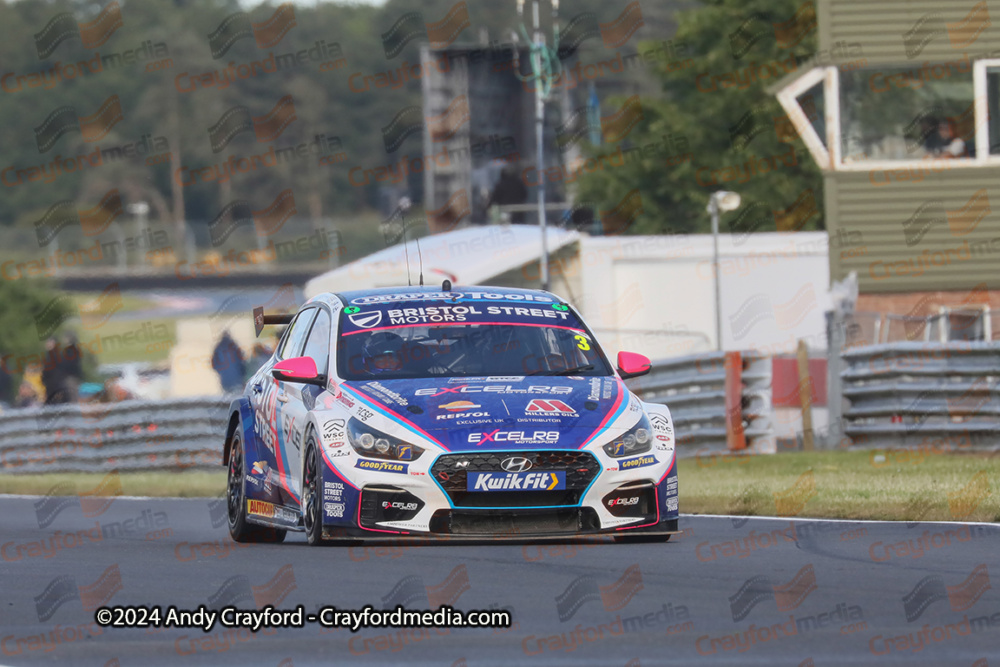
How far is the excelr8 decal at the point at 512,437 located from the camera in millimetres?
9492

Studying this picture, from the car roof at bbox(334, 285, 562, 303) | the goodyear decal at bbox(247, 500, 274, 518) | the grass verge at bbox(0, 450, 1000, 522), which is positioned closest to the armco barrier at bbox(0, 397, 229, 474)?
the grass verge at bbox(0, 450, 1000, 522)

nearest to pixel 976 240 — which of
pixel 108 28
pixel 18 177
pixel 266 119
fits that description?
pixel 18 177

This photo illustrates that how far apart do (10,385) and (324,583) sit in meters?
24.2

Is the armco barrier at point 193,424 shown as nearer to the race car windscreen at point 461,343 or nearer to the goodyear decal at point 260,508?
the race car windscreen at point 461,343

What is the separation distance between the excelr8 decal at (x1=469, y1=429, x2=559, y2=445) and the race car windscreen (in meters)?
0.99

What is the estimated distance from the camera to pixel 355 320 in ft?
35.6

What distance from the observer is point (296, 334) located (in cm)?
1184

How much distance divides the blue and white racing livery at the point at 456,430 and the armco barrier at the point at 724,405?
317 inches

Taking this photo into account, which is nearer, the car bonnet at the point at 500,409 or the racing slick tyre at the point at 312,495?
the car bonnet at the point at 500,409

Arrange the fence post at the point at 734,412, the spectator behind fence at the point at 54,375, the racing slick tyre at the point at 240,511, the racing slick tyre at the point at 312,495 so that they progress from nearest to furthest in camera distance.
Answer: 1. the racing slick tyre at the point at 312,495
2. the racing slick tyre at the point at 240,511
3. the fence post at the point at 734,412
4. the spectator behind fence at the point at 54,375

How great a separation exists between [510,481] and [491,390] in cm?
73

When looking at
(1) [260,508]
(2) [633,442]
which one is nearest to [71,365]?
(1) [260,508]

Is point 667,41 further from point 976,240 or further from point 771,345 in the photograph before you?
point 976,240

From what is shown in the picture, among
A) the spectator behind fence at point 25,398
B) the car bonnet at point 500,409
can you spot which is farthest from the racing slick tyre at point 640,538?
the spectator behind fence at point 25,398
